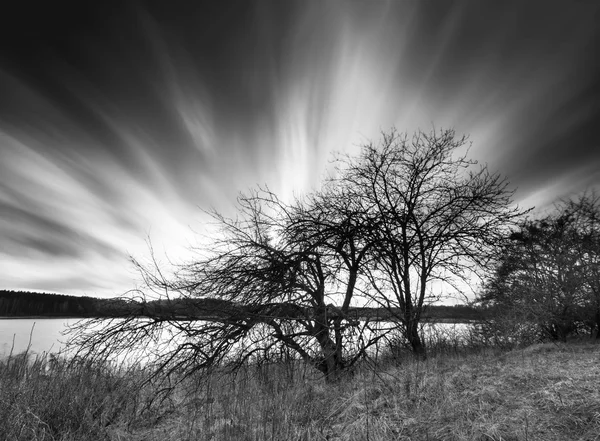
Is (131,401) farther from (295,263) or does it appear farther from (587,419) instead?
(587,419)

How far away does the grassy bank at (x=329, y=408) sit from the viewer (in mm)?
3868

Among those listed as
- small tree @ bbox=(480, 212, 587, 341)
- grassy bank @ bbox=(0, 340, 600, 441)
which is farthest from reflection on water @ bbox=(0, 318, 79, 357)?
small tree @ bbox=(480, 212, 587, 341)

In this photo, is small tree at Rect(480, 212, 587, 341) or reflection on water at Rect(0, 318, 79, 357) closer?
reflection on water at Rect(0, 318, 79, 357)

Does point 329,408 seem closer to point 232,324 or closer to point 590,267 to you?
point 232,324

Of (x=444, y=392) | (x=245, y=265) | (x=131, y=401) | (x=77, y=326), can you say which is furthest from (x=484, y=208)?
(x=77, y=326)

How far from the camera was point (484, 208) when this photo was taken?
894 cm

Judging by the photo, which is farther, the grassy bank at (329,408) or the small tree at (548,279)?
the small tree at (548,279)

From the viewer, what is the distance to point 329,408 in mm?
5242

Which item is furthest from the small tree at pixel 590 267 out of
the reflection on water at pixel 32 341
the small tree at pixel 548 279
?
the reflection on water at pixel 32 341

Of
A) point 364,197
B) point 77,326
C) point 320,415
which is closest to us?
point 320,415

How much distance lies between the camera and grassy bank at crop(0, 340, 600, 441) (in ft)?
12.7

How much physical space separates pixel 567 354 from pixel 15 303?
65366 mm

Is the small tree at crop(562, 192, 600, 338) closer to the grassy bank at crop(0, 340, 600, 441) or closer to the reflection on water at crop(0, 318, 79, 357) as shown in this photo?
the grassy bank at crop(0, 340, 600, 441)

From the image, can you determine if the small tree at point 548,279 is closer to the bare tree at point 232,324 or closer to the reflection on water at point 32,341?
the bare tree at point 232,324
